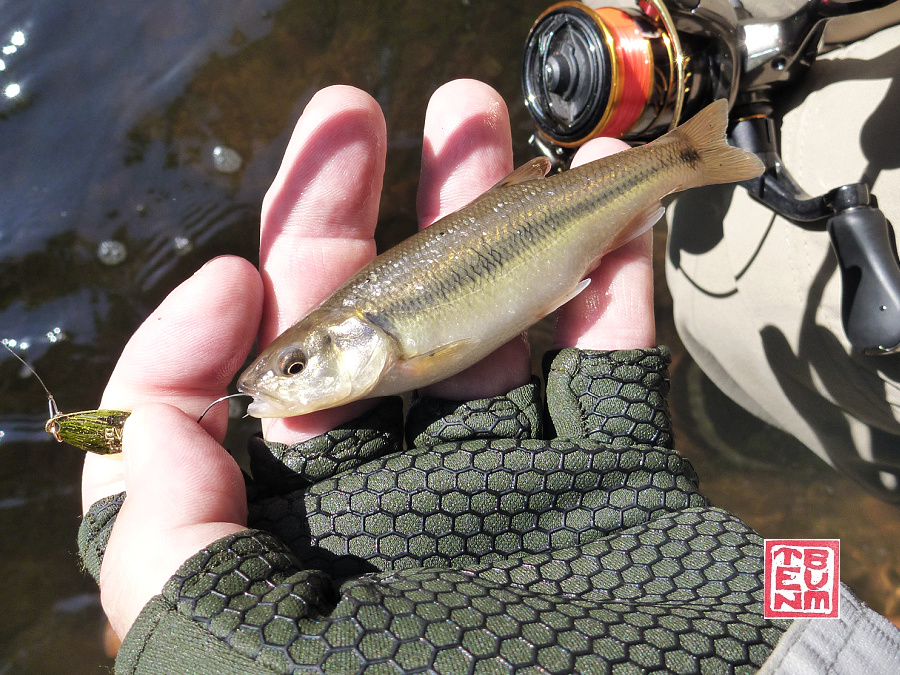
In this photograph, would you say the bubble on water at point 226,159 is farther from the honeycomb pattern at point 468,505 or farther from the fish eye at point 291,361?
the honeycomb pattern at point 468,505

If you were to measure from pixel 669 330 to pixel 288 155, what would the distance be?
3.12 metres

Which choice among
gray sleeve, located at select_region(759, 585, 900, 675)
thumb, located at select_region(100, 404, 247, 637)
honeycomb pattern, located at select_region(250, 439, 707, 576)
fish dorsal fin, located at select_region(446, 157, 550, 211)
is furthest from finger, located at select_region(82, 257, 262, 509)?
gray sleeve, located at select_region(759, 585, 900, 675)

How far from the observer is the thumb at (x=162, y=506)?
164cm

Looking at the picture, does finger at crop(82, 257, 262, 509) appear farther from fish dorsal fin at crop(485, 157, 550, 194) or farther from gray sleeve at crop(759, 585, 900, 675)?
gray sleeve at crop(759, 585, 900, 675)

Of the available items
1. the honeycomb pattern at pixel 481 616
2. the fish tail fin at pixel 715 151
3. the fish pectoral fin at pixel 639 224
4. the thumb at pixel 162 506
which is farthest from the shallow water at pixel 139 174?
the honeycomb pattern at pixel 481 616

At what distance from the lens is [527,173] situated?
2572 mm

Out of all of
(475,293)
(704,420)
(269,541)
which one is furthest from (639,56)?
(704,420)

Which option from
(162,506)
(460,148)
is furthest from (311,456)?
(460,148)

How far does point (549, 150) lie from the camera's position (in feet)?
11.0

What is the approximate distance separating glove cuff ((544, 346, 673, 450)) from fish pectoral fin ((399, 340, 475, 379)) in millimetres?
446

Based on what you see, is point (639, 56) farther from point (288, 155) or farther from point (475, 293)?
point (288, 155)

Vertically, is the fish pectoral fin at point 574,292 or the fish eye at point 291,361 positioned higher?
the fish pectoral fin at point 574,292

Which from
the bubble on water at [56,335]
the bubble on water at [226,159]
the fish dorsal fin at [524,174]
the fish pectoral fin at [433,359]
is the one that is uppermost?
the bubble on water at [226,159]

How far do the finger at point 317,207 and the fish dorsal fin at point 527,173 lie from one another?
1.99 ft
